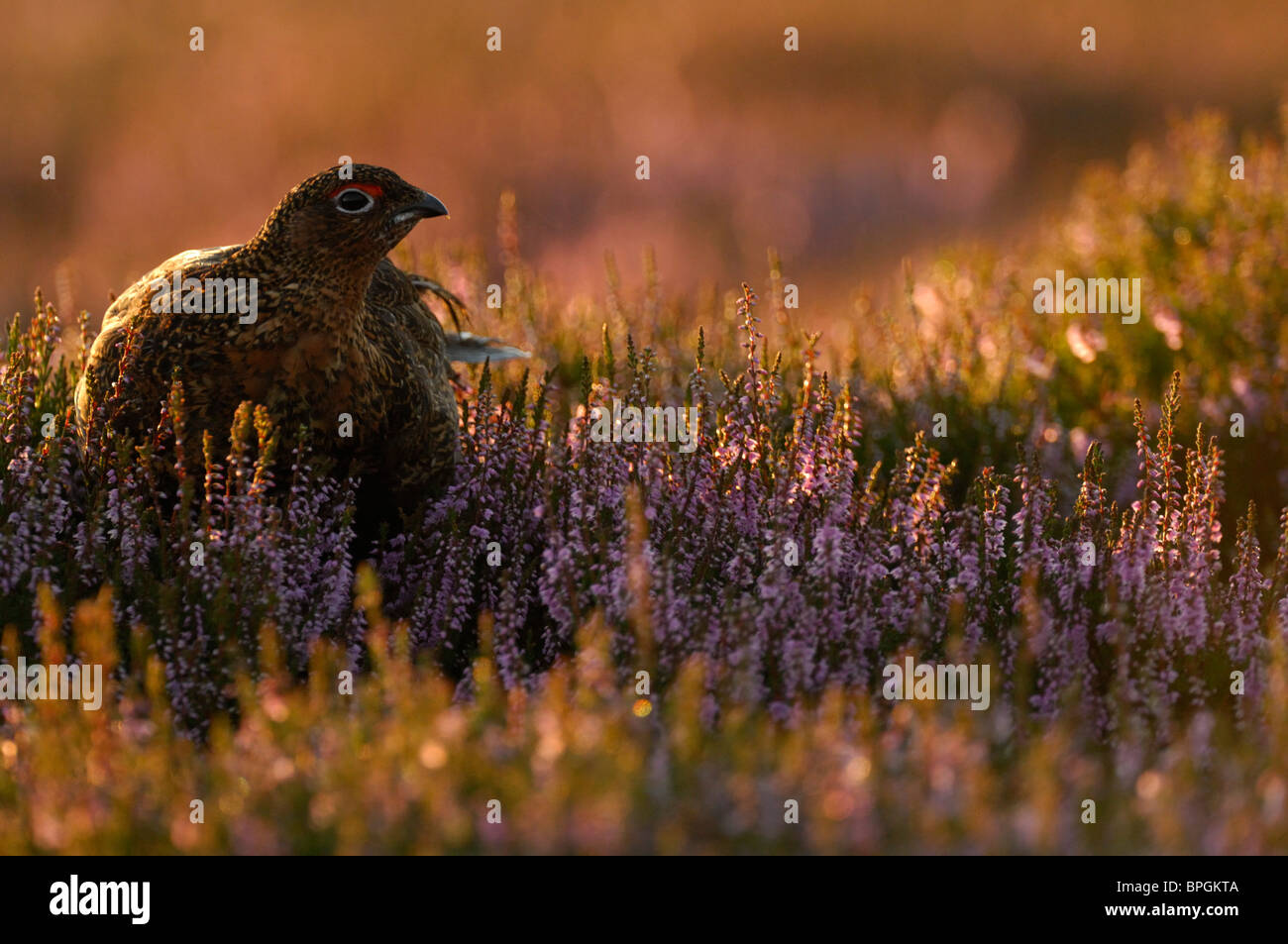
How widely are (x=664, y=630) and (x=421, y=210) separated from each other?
5.00 feet

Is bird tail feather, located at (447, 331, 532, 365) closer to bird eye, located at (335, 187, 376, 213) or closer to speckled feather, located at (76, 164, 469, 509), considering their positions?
speckled feather, located at (76, 164, 469, 509)

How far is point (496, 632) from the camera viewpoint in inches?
113

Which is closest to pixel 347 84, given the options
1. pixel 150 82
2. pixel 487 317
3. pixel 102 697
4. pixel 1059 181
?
pixel 150 82

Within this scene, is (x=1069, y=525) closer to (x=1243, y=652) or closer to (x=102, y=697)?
(x=1243, y=652)

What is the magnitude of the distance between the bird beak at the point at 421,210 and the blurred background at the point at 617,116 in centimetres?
617
